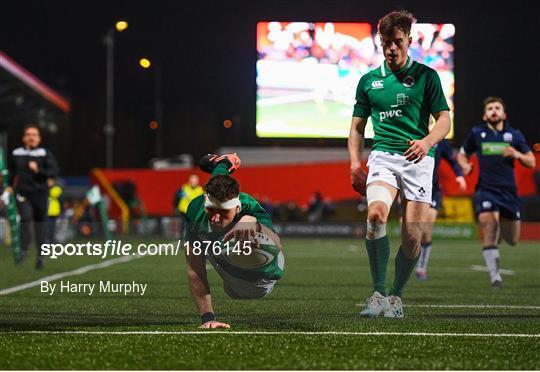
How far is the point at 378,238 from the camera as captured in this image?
845 cm

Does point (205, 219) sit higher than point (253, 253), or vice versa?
point (205, 219)

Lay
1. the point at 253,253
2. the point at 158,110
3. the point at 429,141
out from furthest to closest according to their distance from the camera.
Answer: the point at 158,110 < the point at 429,141 < the point at 253,253

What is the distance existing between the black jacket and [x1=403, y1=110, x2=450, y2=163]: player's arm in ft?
30.8

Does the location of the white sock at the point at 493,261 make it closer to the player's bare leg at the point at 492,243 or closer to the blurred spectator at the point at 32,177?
the player's bare leg at the point at 492,243

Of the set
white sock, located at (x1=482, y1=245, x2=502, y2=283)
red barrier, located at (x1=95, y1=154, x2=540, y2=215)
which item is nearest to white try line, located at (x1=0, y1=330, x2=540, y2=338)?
white sock, located at (x1=482, y1=245, x2=502, y2=283)

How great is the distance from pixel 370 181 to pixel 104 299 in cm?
331

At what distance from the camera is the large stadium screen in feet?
66.5

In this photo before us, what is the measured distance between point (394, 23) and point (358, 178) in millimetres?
1269

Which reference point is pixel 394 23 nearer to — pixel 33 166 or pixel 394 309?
pixel 394 309

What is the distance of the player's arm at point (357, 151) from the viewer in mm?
8352

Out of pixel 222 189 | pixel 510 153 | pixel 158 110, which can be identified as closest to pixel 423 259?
pixel 510 153

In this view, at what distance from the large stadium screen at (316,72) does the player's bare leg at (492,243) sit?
6373 millimetres

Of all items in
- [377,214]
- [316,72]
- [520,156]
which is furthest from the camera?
[316,72]

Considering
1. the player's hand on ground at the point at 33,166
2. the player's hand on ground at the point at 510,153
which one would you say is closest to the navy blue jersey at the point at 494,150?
the player's hand on ground at the point at 510,153
